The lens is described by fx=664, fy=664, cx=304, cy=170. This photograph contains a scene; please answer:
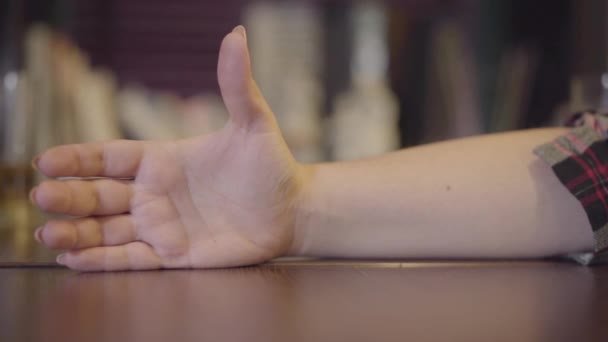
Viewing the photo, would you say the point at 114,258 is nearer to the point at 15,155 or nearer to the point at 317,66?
the point at 15,155

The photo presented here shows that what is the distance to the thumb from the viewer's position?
1.85 ft

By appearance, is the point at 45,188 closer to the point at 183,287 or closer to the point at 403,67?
the point at 183,287

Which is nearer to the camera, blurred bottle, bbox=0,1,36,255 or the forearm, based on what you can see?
the forearm

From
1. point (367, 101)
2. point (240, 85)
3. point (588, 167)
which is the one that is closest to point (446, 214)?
point (588, 167)

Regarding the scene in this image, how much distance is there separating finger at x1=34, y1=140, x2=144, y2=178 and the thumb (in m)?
0.11

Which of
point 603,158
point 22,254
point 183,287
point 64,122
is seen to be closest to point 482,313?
point 183,287

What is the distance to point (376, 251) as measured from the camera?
2.39ft

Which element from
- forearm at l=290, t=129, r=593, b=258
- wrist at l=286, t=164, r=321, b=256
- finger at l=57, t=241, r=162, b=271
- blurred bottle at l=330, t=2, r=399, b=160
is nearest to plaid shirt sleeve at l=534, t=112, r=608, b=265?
forearm at l=290, t=129, r=593, b=258

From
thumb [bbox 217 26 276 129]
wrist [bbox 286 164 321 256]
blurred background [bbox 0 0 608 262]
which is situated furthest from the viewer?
blurred background [bbox 0 0 608 262]

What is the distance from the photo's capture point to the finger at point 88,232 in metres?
0.60

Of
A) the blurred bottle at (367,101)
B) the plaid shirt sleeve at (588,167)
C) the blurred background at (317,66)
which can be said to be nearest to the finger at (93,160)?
the plaid shirt sleeve at (588,167)

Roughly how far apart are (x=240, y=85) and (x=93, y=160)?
0.54 feet

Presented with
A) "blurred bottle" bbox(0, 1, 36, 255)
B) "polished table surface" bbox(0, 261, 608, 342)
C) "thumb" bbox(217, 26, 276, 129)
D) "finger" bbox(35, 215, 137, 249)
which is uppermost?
"blurred bottle" bbox(0, 1, 36, 255)

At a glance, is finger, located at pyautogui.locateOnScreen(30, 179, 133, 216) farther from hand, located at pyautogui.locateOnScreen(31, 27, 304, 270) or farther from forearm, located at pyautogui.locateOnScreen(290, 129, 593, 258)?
forearm, located at pyautogui.locateOnScreen(290, 129, 593, 258)
